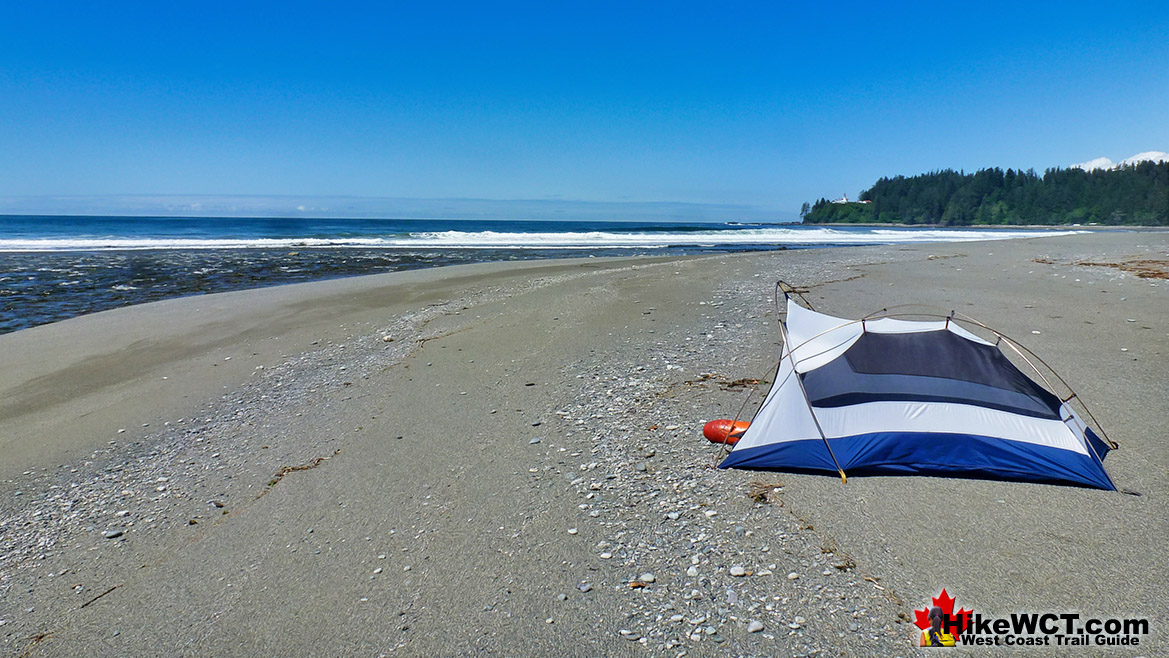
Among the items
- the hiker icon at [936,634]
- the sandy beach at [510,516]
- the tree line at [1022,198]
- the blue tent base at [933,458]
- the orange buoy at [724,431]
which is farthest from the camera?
the tree line at [1022,198]

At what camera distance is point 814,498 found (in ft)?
12.5

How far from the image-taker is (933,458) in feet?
13.4

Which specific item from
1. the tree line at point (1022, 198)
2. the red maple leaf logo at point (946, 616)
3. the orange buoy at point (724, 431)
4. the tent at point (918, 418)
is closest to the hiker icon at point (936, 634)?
the red maple leaf logo at point (946, 616)

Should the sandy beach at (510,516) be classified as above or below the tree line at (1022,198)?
below

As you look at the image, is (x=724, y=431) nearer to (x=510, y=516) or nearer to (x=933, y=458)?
(x=933, y=458)

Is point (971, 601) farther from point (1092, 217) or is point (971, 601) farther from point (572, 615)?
point (1092, 217)

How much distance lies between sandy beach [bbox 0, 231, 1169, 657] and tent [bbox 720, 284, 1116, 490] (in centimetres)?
16

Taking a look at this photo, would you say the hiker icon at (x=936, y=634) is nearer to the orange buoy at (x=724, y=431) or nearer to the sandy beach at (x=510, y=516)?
the sandy beach at (x=510, y=516)

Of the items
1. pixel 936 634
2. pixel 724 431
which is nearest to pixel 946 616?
pixel 936 634

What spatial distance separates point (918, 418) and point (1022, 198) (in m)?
119

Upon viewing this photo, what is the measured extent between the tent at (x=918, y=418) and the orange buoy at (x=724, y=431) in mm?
257

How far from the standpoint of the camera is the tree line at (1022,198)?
282 feet

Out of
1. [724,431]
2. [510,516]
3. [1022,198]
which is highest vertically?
[1022,198]

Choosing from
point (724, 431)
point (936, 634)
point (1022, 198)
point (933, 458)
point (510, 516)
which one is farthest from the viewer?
point (1022, 198)
